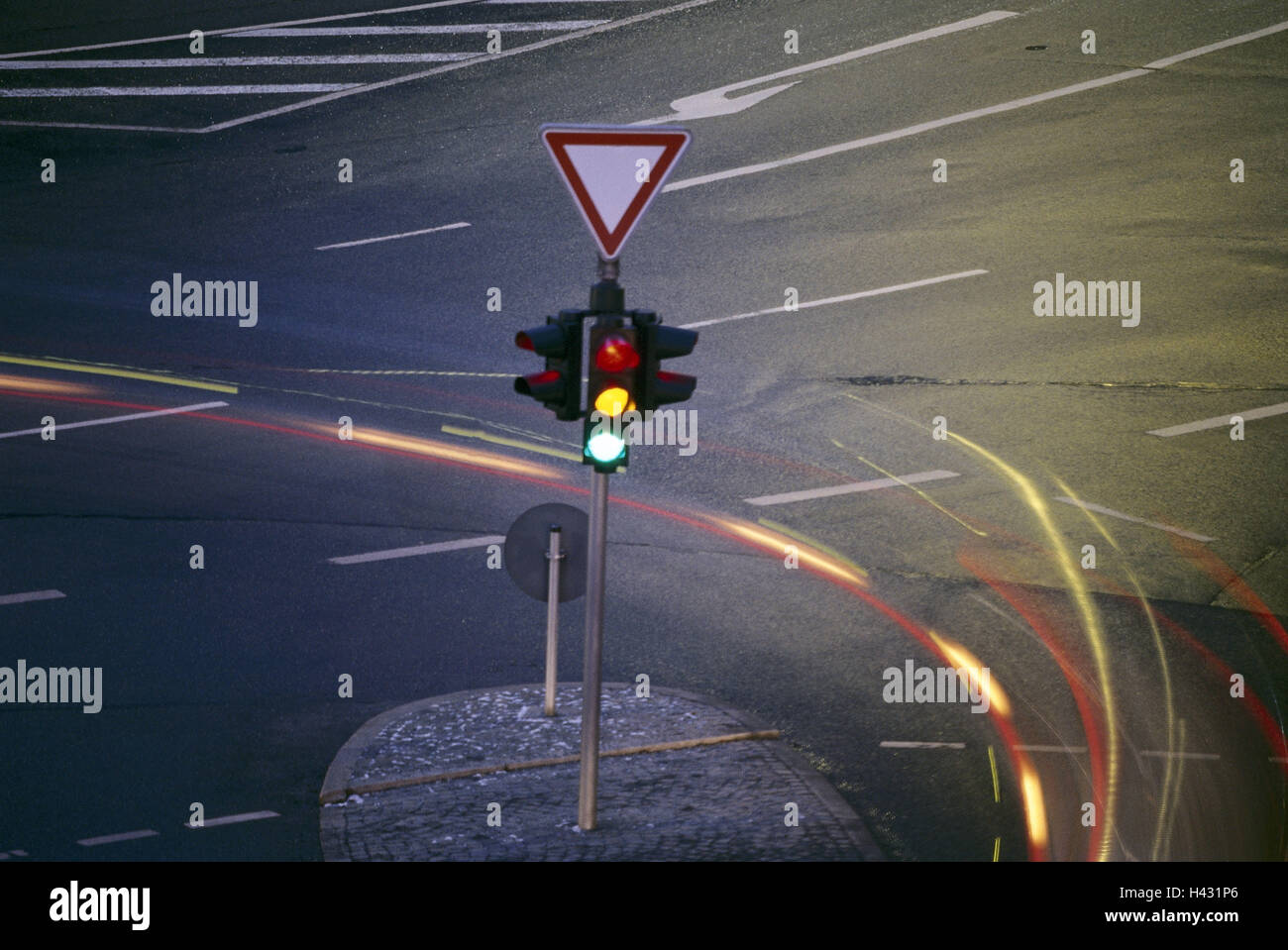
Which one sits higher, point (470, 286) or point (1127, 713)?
point (470, 286)

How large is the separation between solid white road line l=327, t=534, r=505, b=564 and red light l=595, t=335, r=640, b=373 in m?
3.89

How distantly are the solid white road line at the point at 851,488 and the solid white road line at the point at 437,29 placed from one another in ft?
46.4

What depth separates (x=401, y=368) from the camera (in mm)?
15234

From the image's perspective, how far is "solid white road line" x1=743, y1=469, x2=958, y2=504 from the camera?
41.2ft

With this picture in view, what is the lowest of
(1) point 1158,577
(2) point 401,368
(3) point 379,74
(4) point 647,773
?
(4) point 647,773

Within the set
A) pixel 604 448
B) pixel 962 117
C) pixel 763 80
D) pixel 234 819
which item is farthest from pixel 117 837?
pixel 763 80

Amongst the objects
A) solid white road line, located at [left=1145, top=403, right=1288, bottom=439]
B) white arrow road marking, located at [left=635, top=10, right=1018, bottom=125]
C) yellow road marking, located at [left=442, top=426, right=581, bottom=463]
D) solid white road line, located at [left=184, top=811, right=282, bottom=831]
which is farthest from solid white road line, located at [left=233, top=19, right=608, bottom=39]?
solid white road line, located at [left=184, top=811, right=282, bottom=831]

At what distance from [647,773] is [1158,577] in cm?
441

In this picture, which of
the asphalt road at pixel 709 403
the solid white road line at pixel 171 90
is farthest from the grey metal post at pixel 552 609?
the solid white road line at pixel 171 90

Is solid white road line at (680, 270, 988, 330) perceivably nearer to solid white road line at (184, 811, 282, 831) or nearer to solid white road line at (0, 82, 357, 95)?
solid white road line at (184, 811, 282, 831)

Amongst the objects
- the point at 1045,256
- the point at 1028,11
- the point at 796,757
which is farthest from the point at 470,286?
the point at 1028,11

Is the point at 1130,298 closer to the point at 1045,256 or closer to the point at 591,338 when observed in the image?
the point at 1045,256

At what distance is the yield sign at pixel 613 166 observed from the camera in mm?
7551

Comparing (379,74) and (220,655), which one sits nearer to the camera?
(220,655)
